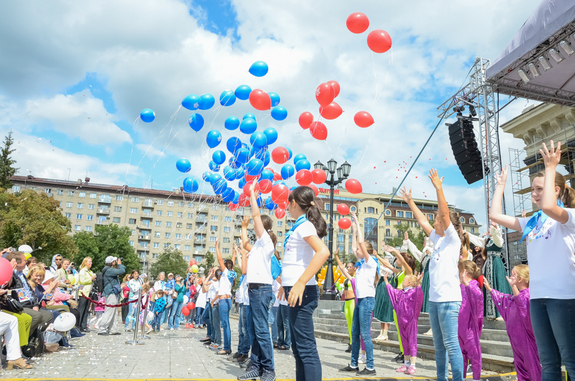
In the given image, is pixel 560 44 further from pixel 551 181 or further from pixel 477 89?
pixel 551 181

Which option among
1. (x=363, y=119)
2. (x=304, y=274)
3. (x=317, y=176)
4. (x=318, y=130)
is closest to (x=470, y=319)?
(x=304, y=274)

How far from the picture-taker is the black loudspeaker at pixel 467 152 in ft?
49.6

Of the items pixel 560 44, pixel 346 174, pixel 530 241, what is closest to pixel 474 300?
pixel 530 241

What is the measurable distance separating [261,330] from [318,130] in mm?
5867

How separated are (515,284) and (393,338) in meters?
4.94

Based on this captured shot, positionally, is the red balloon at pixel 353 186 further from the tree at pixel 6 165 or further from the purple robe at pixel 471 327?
the tree at pixel 6 165

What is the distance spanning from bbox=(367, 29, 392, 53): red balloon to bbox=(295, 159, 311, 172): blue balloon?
13.0ft

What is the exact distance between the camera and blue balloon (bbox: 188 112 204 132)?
9828 mm

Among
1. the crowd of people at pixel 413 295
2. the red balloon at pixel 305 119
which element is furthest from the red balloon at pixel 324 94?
the crowd of people at pixel 413 295

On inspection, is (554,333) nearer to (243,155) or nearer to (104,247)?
(243,155)

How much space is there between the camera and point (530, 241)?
2939 mm

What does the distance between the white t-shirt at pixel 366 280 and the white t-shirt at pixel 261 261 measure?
161 centimetres

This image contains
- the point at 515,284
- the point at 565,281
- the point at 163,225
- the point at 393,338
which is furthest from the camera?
the point at 163,225

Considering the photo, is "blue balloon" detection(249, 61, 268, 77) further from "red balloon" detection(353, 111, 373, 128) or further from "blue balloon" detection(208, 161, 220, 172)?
"blue balloon" detection(208, 161, 220, 172)
